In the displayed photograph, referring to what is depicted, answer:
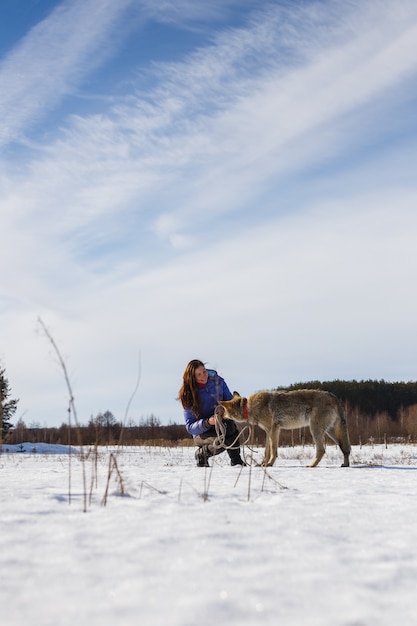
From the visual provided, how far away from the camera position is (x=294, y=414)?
9.24 m

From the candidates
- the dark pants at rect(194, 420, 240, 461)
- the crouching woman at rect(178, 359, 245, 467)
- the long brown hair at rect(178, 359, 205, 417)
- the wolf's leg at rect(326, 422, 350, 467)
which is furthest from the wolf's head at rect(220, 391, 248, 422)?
the wolf's leg at rect(326, 422, 350, 467)

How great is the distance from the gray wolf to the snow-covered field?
4.75 metres

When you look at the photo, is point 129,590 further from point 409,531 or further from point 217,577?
A: point 409,531

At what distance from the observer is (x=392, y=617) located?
2244 mm

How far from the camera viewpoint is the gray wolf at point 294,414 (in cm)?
910

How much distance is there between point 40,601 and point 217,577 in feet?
2.35

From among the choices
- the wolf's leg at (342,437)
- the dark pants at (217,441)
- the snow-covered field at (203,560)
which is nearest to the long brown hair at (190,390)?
the dark pants at (217,441)

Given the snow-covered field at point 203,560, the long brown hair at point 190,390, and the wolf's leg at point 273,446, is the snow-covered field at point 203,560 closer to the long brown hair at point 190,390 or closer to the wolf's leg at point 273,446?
the long brown hair at point 190,390

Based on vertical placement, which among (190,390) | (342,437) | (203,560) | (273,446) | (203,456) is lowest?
(203,560)

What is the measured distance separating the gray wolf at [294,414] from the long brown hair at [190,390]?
1.55ft

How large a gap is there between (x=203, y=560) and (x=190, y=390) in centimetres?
608

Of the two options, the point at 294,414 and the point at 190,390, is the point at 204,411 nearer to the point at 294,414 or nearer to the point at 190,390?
the point at 190,390

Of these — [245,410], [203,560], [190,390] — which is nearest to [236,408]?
[245,410]

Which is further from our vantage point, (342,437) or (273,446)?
(342,437)
